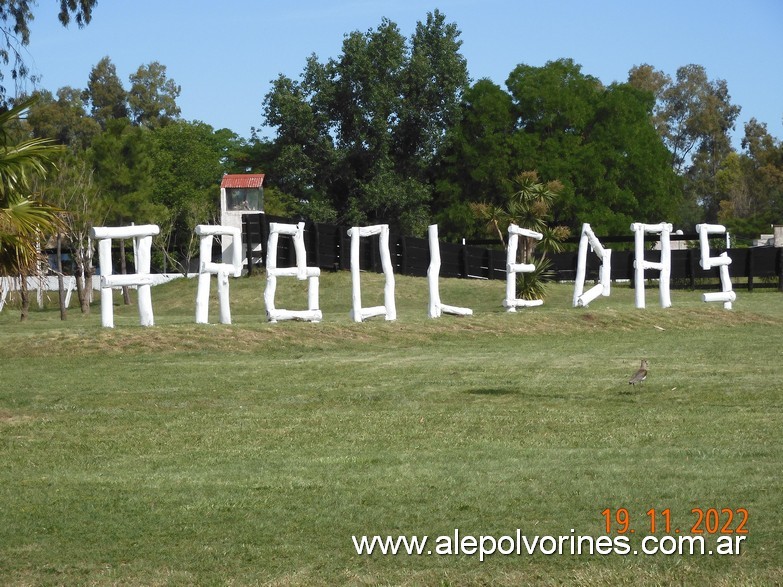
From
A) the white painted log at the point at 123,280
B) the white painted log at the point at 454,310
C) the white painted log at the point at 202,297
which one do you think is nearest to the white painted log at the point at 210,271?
the white painted log at the point at 202,297

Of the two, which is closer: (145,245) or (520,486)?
(520,486)

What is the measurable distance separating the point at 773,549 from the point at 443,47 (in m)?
58.3

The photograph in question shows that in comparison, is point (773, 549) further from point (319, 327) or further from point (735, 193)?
point (735, 193)

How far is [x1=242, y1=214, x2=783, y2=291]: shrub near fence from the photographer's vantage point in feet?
117

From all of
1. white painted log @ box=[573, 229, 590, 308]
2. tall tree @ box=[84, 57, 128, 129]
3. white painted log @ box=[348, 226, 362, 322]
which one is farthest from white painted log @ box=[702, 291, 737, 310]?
tall tree @ box=[84, 57, 128, 129]

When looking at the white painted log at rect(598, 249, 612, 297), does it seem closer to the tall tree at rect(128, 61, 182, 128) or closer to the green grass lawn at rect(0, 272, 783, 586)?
the green grass lawn at rect(0, 272, 783, 586)

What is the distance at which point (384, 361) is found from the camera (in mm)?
16297

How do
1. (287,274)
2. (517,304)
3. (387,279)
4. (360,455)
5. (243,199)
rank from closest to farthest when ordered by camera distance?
(360,455)
(287,274)
(387,279)
(517,304)
(243,199)

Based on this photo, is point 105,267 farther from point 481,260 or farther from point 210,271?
point 481,260

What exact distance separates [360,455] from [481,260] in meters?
30.1

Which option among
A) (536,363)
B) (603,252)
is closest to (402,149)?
(603,252)

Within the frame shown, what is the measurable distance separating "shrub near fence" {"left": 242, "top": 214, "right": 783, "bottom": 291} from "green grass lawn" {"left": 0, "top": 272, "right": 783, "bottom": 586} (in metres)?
17.1

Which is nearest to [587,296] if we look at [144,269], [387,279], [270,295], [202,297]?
[387,279]

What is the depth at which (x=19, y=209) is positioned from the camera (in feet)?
38.0
